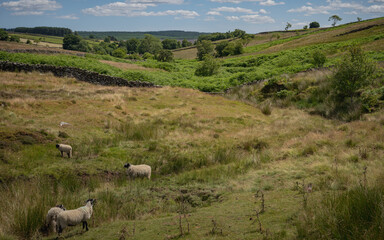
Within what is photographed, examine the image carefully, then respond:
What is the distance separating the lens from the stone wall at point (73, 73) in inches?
1218

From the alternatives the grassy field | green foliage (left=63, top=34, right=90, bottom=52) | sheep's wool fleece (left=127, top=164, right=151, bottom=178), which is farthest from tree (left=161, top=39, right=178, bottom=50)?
sheep's wool fleece (left=127, top=164, right=151, bottom=178)

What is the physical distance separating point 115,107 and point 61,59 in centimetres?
2189

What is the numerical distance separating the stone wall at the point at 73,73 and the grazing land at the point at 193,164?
3.45 metres

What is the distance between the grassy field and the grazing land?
49 millimetres

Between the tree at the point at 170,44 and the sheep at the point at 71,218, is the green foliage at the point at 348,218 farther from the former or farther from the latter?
the tree at the point at 170,44

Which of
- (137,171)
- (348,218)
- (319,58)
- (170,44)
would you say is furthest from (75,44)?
(348,218)

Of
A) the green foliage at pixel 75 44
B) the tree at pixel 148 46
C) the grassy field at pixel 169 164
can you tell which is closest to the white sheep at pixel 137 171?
the grassy field at pixel 169 164

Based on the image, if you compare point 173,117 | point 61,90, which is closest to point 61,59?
point 61,90

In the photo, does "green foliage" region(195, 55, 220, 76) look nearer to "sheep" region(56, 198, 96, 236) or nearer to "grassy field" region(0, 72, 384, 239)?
"grassy field" region(0, 72, 384, 239)

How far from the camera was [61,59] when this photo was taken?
3772 cm

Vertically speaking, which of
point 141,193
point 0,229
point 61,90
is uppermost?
point 61,90

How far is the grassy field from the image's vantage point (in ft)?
19.1

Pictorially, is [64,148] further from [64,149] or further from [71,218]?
[71,218]

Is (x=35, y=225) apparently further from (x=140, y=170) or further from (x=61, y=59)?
(x=61, y=59)
